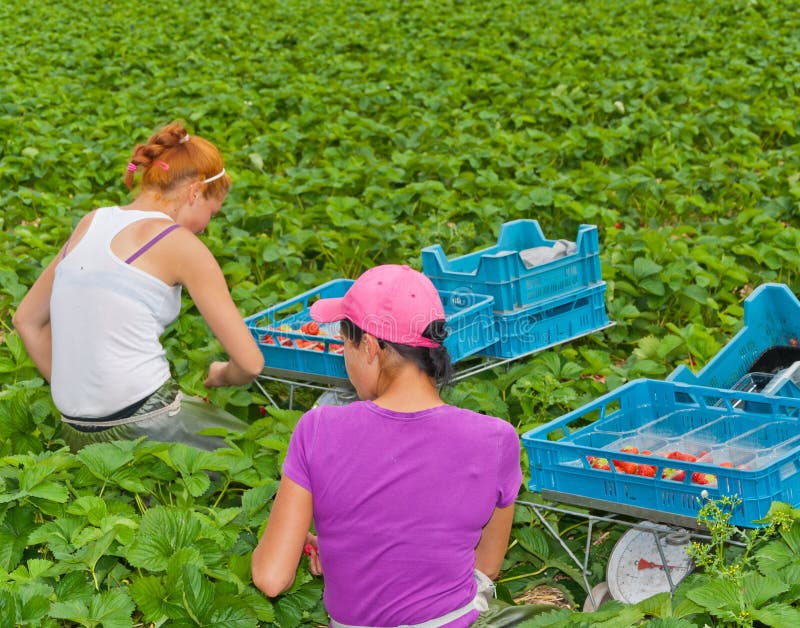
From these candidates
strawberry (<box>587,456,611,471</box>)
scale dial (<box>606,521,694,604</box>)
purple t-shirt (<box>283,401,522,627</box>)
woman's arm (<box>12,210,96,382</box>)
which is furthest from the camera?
woman's arm (<box>12,210,96,382</box>)

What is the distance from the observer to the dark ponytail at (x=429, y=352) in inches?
98.6

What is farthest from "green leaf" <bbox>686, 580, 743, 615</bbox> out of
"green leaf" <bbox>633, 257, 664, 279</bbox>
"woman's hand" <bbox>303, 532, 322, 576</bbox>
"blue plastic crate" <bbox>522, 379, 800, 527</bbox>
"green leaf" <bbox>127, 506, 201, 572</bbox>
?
"green leaf" <bbox>633, 257, 664, 279</bbox>

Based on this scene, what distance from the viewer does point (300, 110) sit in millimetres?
10992

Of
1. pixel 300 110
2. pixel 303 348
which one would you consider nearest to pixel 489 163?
pixel 300 110

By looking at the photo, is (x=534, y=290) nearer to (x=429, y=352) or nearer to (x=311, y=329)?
(x=311, y=329)

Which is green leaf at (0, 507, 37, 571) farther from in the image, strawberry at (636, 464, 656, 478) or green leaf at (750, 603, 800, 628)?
green leaf at (750, 603, 800, 628)

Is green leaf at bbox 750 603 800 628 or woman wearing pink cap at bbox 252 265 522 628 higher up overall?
woman wearing pink cap at bbox 252 265 522 628

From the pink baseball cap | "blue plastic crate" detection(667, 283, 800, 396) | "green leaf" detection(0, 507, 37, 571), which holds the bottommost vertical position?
A: "blue plastic crate" detection(667, 283, 800, 396)

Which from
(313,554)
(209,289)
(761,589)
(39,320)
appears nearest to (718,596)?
(761,589)

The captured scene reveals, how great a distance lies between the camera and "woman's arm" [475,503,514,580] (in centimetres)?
270

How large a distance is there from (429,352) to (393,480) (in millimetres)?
290

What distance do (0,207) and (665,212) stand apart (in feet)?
14.9

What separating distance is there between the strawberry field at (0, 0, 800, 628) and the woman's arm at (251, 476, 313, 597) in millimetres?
189

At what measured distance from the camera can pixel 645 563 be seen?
3289mm
